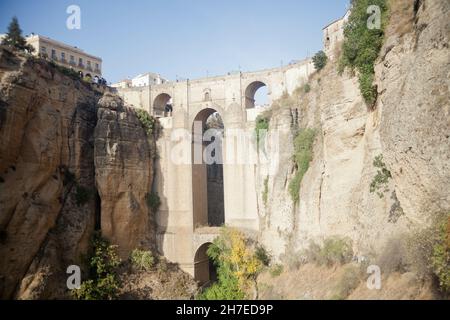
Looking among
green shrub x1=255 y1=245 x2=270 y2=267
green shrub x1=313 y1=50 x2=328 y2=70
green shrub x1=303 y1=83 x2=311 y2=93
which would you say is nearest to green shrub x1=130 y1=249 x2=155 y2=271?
green shrub x1=255 y1=245 x2=270 y2=267

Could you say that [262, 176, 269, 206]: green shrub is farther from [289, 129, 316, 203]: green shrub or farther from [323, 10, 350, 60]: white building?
[323, 10, 350, 60]: white building

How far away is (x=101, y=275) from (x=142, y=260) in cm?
271

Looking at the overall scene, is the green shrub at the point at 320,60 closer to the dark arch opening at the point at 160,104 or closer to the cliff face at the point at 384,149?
the cliff face at the point at 384,149

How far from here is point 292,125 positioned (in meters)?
21.2

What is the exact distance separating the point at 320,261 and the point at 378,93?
6.00 meters

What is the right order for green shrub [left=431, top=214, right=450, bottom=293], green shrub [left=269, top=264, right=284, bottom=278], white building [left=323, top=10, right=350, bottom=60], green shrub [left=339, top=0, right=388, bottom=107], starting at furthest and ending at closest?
white building [left=323, top=10, right=350, bottom=60] < green shrub [left=269, top=264, right=284, bottom=278] < green shrub [left=339, top=0, right=388, bottom=107] < green shrub [left=431, top=214, right=450, bottom=293]

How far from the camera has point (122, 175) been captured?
2442 cm

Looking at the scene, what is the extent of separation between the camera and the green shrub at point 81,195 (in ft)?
75.6

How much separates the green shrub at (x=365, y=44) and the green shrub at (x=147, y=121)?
14843 millimetres

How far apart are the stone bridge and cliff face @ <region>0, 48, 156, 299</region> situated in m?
1.44

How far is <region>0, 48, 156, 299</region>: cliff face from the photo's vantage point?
63.5 feet

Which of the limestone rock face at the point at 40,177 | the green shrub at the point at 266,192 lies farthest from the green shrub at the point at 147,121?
the green shrub at the point at 266,192

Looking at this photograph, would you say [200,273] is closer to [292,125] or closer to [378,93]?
[292,125]
